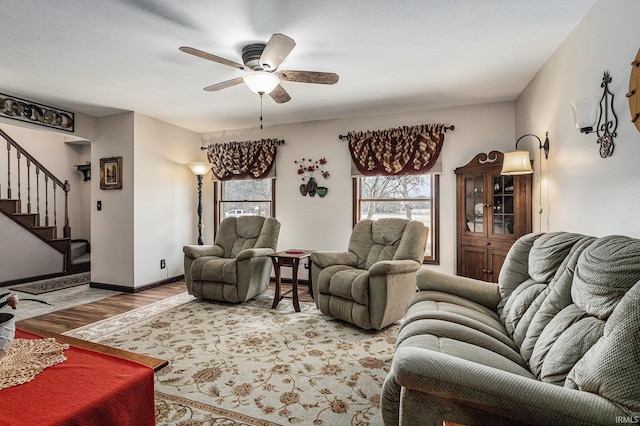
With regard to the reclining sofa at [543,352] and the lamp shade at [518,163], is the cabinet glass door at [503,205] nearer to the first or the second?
the lamp shade at [518,163]

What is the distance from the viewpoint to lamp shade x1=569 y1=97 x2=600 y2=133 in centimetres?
205

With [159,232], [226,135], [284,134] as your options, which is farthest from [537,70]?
[159,232]

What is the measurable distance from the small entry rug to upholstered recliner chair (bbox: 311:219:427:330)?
3929mm

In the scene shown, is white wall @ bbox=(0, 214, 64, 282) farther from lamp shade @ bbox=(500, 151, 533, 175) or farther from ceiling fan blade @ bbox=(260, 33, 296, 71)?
lamp shade @ bbox=(500, 151, 533, 175)

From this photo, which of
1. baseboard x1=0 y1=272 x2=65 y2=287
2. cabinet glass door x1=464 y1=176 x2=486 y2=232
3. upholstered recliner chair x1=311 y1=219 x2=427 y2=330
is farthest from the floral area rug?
baseboard x1=0 y1=272 x2=65 y2=287

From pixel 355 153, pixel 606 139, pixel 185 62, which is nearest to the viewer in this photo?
pixel 606 139

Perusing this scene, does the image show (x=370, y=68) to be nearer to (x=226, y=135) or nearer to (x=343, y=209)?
(x=343, y=209)

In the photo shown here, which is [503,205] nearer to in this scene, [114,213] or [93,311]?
[93,311]

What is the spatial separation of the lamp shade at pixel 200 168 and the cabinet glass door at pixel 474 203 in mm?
3778

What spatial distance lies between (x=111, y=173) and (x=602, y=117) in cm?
539

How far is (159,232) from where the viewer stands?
4.93 m

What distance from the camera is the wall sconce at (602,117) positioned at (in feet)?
6.39

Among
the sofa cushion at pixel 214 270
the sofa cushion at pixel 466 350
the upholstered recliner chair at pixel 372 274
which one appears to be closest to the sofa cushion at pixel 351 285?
the upholstered recliner chair at pixel 372 274

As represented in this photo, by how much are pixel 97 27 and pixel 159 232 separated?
312 cm
